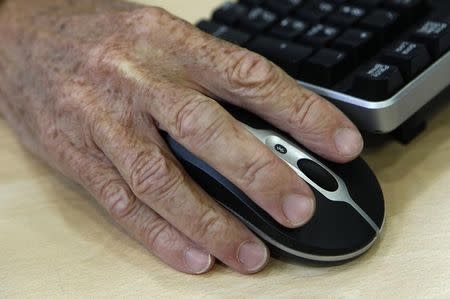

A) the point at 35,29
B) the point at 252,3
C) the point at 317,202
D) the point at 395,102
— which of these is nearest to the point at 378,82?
the point at 395,102

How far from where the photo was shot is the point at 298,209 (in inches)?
18.4

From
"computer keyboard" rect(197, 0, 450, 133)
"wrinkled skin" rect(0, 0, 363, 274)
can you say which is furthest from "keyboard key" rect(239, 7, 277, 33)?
"wrinkled skin" rect(0, 0, 363, 274)

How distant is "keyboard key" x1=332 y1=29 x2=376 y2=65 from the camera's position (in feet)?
1.95

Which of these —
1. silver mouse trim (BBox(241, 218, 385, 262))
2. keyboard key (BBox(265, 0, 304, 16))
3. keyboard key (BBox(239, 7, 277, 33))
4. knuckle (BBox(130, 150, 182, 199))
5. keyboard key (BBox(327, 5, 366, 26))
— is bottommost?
silver mouse trim (BBox(241, 218, 385, 262))

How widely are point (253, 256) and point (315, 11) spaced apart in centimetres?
28

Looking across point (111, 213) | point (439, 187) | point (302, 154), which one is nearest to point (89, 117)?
point (111, 213)

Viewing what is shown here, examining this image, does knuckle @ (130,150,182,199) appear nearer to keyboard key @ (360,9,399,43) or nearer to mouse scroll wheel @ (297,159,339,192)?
mouse scroll wheel @ (297,159,339,192)

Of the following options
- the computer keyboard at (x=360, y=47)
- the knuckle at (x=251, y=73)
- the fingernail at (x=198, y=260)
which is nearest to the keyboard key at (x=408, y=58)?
the computer keyboard at (x=360, y=47)

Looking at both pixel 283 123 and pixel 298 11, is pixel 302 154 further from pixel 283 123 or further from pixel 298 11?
pixel 298 11

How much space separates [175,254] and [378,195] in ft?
0.52

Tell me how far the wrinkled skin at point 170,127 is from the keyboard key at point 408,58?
83 mm

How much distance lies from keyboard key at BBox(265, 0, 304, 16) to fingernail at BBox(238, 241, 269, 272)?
11.1 inches

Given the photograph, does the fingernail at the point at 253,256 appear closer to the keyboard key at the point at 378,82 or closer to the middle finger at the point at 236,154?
the middle finger at the point at 236,154

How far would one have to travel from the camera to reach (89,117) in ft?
1.89
